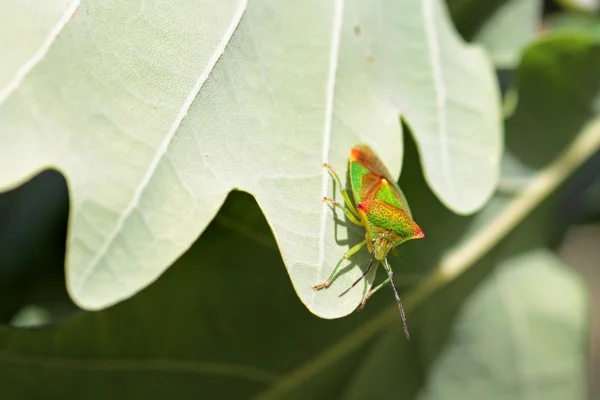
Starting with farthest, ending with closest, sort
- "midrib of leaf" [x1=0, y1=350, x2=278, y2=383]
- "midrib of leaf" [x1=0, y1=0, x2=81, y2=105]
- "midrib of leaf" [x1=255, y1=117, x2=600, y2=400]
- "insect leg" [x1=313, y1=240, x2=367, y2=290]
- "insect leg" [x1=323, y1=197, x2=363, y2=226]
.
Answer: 1. "midrib of leaf" [x1=255, y1=117, x2=600, y2=400]
2. "midrib of leaf" [x1=0, y1=350, x2=278, y2=383]
3. "insect leg" [x1=323, y1=197, x2=363, y2=226]
4. "insect leg" [x1=313, y1=240, x2=367, y2=290]
5. "midrib of leaf" [x1=0, y1=0, x2=81, y2=105]

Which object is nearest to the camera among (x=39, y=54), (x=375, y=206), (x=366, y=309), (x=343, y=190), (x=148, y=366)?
(x=39, y=54)

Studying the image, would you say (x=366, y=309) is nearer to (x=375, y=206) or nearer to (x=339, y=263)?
(x=375, y=206)

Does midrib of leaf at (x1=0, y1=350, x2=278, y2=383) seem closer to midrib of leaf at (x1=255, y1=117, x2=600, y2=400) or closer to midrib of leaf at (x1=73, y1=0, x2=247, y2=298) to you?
midrib of leaf at (x1=255, y1=117, x2=600, y2=400)

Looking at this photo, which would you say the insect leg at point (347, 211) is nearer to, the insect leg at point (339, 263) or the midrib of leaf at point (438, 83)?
the insect leg at point (339, 263)

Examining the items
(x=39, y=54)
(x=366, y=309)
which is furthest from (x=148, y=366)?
(x=39, y=54)

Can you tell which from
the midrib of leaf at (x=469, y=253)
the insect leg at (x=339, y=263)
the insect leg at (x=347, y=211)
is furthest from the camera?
the midrib of leaf at (x=469, y=253)

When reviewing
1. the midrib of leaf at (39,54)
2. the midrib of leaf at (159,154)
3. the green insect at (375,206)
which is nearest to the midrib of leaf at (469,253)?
the green insect at (375,206)

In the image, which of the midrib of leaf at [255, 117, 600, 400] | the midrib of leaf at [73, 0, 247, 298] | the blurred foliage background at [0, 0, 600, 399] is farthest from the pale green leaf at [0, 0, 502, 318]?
the midrib of leaf at [255, 117, 600, 400]
